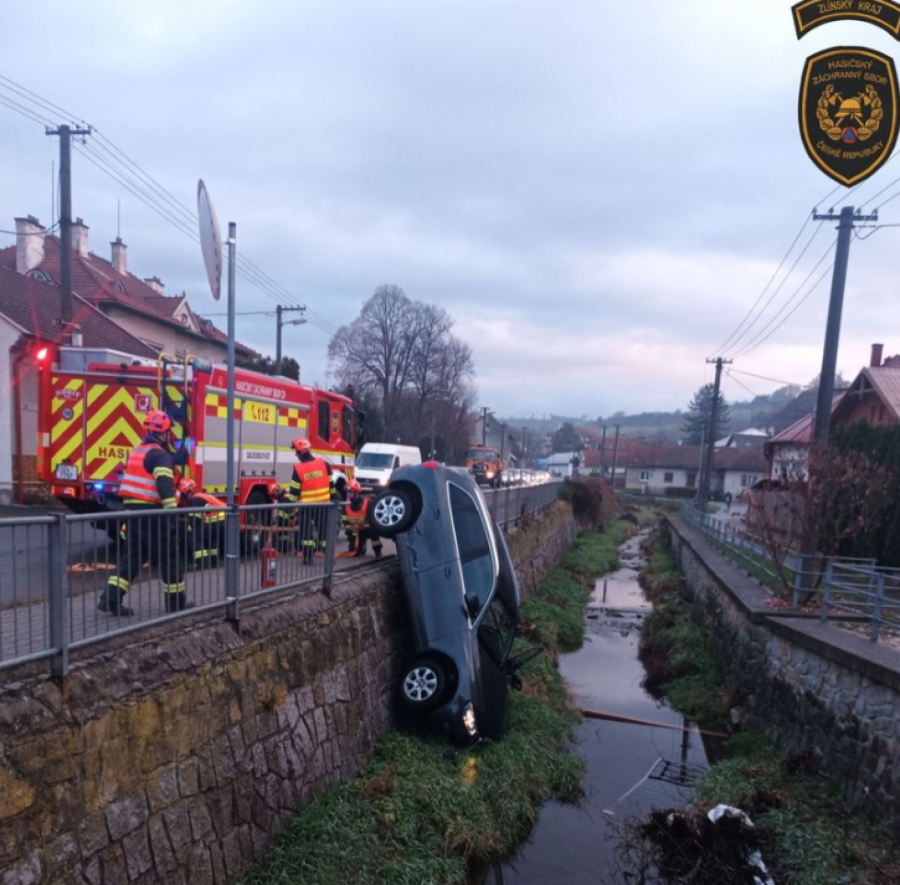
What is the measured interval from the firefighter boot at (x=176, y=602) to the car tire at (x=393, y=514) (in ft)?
9.79

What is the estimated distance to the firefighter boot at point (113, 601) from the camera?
4270 mm

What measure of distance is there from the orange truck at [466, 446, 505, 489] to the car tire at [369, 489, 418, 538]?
30681mm

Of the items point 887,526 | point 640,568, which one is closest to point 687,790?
point 887,526

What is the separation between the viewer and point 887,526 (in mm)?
17734

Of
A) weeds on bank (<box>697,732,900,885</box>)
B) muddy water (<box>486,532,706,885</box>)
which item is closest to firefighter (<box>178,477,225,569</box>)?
muddy water (<box>486,532,706,885</box>)

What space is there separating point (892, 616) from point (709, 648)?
164 inches

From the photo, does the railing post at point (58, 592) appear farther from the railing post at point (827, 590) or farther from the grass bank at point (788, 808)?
the railing post at point (827, 590)

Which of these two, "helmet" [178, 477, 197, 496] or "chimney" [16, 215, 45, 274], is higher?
"chimney" [16, 215, 45, 274]

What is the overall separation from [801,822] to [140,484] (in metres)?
6.87

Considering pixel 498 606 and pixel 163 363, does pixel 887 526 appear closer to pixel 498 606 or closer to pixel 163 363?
pixel 498 606

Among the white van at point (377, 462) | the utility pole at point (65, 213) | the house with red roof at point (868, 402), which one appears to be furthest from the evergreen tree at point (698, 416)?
the utility pole at point (65, 213)

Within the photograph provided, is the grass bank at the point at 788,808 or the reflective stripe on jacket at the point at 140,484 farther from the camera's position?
the grass bank at the point at 788,808

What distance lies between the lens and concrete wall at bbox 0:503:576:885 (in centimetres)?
338

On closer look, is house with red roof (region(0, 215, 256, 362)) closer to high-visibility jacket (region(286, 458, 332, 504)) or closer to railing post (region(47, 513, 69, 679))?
high-visibility jacket (region(286, 458, 332, 504))
